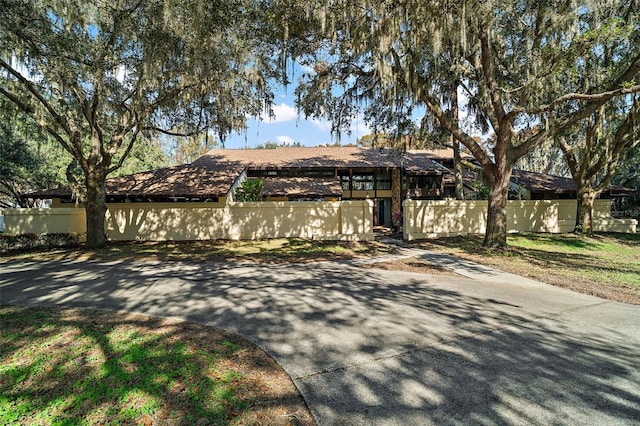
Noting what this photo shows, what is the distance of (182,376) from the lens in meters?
2.95

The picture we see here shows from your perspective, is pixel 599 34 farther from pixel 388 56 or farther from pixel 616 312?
pixel 616 312

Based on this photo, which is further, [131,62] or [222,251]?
[222,251]

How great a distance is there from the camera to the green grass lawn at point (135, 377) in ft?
8.07

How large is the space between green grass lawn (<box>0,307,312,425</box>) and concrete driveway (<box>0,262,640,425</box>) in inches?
14.9

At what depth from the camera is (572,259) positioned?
422 inches

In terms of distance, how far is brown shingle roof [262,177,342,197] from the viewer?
1877cm

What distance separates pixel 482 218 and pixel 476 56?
320 inches

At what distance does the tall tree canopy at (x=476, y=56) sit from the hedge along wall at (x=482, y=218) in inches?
134

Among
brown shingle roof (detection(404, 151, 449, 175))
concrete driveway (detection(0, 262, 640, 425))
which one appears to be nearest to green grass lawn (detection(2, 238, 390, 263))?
concrete driveway (detection(0, 262, 640, 425))

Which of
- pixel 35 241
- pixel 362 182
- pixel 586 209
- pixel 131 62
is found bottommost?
pixel 35 241

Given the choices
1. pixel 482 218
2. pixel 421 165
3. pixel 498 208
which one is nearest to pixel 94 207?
pixel 498 208

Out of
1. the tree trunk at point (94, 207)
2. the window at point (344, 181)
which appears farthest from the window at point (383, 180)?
the tree trunk at point (94, 207)

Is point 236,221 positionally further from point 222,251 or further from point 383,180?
point 383,180

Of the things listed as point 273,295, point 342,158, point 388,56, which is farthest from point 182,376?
point 342,158
